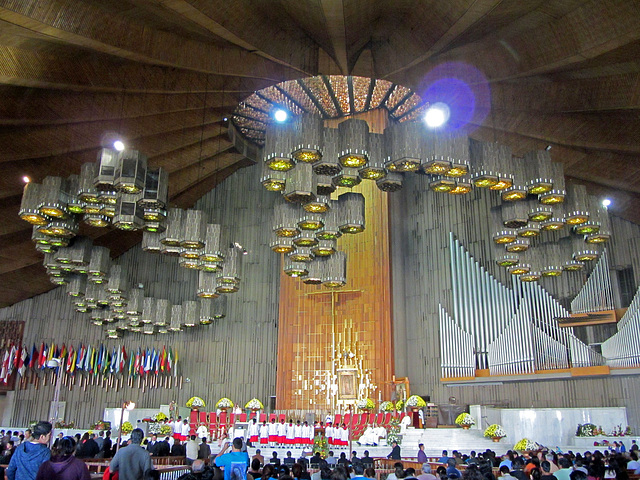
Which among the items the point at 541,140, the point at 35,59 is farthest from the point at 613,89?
the point at 35,59

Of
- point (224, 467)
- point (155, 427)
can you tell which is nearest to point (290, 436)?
point (155, 427)

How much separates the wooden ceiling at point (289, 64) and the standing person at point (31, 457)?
8095 millimetres

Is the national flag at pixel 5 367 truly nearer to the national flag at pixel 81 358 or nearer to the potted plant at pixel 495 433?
the national flag at pixel 81 358

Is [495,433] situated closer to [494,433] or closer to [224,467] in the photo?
[494,433]

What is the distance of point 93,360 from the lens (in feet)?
91.0

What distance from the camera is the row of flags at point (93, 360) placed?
27203 millimetres

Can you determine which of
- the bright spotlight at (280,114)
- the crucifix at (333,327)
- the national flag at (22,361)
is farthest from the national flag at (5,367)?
the bright spotlight at (280,114)

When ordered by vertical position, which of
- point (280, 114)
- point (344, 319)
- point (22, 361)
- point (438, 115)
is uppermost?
point (280, 114)

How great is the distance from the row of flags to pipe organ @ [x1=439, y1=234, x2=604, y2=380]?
1306 cm

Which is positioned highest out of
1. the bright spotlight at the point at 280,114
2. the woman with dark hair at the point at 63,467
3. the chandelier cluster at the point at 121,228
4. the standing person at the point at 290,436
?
the bright spotlight at the point at 280,114

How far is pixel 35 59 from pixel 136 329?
15.8m

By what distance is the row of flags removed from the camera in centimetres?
2720

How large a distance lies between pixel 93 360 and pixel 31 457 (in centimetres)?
2388

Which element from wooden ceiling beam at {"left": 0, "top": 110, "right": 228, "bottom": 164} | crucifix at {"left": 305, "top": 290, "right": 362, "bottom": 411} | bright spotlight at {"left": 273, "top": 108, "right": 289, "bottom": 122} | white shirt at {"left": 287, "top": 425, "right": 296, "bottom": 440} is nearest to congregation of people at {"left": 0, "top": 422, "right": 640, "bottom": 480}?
white shirt at {"left": 287, "top": 425, "right": 296, "bottom": 440}
